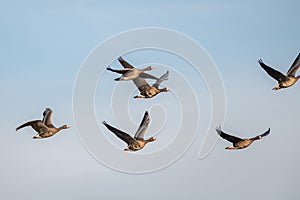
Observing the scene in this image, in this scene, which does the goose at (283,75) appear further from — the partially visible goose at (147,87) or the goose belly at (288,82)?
the partially visible goose at (147,87)

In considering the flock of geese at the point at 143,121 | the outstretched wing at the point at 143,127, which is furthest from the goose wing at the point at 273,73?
the outstretched wing at the point at 143,127

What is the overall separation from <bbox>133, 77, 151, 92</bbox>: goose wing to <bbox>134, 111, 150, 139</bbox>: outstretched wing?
1082 millimetres

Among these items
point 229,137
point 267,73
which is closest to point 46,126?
point 229,137

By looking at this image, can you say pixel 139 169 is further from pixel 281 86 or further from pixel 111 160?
pixel 281 86

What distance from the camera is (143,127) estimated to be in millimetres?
30828

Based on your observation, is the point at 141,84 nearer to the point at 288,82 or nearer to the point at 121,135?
the point at 121,135

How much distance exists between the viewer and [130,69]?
29.5 metres

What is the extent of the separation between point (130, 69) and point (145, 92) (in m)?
2.01

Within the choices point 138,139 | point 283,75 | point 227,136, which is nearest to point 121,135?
point 138,139

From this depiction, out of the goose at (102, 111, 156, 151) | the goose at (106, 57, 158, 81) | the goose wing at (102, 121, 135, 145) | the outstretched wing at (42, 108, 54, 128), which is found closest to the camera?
the goose at (106, 57, 158, 81)

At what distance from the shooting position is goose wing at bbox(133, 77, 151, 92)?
30.7 meters

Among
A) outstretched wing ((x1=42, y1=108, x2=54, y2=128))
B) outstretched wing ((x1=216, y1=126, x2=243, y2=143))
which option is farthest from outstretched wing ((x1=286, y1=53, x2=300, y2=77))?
outstretched wing ((x1=42, y1=108, x2=54, y2=128))

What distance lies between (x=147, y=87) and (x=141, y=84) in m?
0.40

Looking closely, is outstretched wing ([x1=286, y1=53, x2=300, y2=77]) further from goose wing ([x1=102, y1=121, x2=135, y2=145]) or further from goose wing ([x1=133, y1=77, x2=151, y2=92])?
goose wing ([x1=102, y1=121, x2=135, y2=145])
